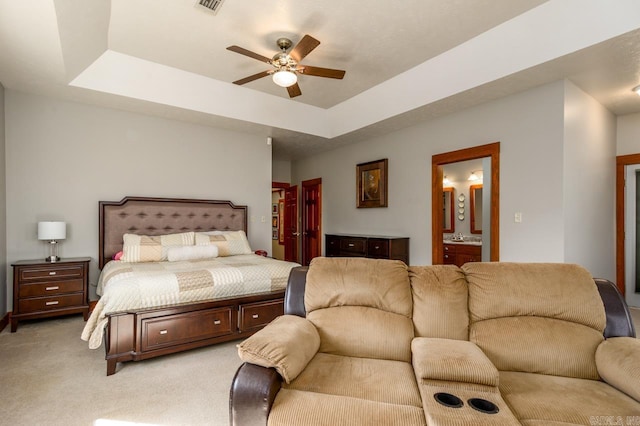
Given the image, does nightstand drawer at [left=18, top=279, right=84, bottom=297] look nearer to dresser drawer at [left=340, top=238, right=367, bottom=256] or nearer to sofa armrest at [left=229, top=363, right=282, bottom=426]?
sofa armrest at [left=229, top=363, right=282, bottom=426]

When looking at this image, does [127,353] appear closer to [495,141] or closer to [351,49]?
[351,49]

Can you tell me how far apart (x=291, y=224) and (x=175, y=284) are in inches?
201

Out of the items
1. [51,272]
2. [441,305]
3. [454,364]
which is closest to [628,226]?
[441,305]

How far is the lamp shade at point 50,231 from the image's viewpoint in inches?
147

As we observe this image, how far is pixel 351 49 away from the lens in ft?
11.9

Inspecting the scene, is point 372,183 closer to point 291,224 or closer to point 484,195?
point 484,195

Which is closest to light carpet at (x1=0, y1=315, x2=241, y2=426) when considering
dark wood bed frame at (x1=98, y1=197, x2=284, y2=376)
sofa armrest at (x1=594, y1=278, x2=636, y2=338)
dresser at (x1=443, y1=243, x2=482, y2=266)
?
dark wood bed frame at (x1=98, y1=197, x2=284, y2=376)

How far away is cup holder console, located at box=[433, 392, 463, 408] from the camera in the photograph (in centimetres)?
122

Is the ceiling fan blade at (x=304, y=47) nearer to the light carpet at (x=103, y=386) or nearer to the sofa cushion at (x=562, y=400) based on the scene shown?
the sofa cushion at (x=562, y=400)

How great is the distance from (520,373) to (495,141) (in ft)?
10.2

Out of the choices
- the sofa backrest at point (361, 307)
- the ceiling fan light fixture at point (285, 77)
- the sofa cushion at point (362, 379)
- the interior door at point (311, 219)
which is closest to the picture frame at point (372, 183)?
the interior door at point (311, 219)

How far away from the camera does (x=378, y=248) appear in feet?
16.5

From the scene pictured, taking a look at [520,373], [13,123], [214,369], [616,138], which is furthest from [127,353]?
[616,138]

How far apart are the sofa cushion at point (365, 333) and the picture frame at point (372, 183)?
3699 millimetres
